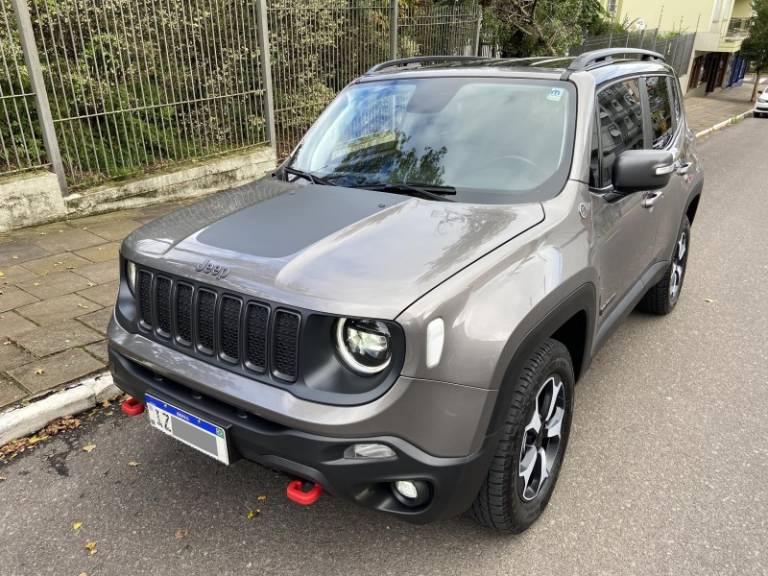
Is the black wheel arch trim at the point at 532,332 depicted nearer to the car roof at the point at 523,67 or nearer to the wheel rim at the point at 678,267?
the car roof at the point at 523,67

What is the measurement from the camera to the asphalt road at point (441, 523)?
2414mm

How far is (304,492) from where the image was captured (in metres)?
2.09

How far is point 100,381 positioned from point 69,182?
3754 mm

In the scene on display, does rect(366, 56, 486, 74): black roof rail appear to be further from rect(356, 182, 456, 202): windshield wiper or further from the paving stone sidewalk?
the paving stone sidewalk

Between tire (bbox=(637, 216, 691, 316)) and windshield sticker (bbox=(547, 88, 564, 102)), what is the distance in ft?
6.35

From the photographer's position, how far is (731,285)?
549cm

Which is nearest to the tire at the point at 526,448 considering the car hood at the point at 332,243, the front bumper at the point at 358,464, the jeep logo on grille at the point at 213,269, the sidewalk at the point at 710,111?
the front bumper at the point at 358,464

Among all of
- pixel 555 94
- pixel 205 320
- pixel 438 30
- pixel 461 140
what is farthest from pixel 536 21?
pixel 205 320

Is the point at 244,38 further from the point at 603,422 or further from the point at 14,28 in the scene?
the point at 603,422

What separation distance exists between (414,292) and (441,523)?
118 centimetres

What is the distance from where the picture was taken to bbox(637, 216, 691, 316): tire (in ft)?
14.7

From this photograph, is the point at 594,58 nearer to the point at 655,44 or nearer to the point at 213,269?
the point at 213,269

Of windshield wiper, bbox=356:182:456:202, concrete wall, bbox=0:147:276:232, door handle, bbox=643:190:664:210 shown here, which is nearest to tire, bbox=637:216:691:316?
door handle, bbox=643:190:664:210

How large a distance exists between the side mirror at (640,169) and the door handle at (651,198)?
619 millimetres
